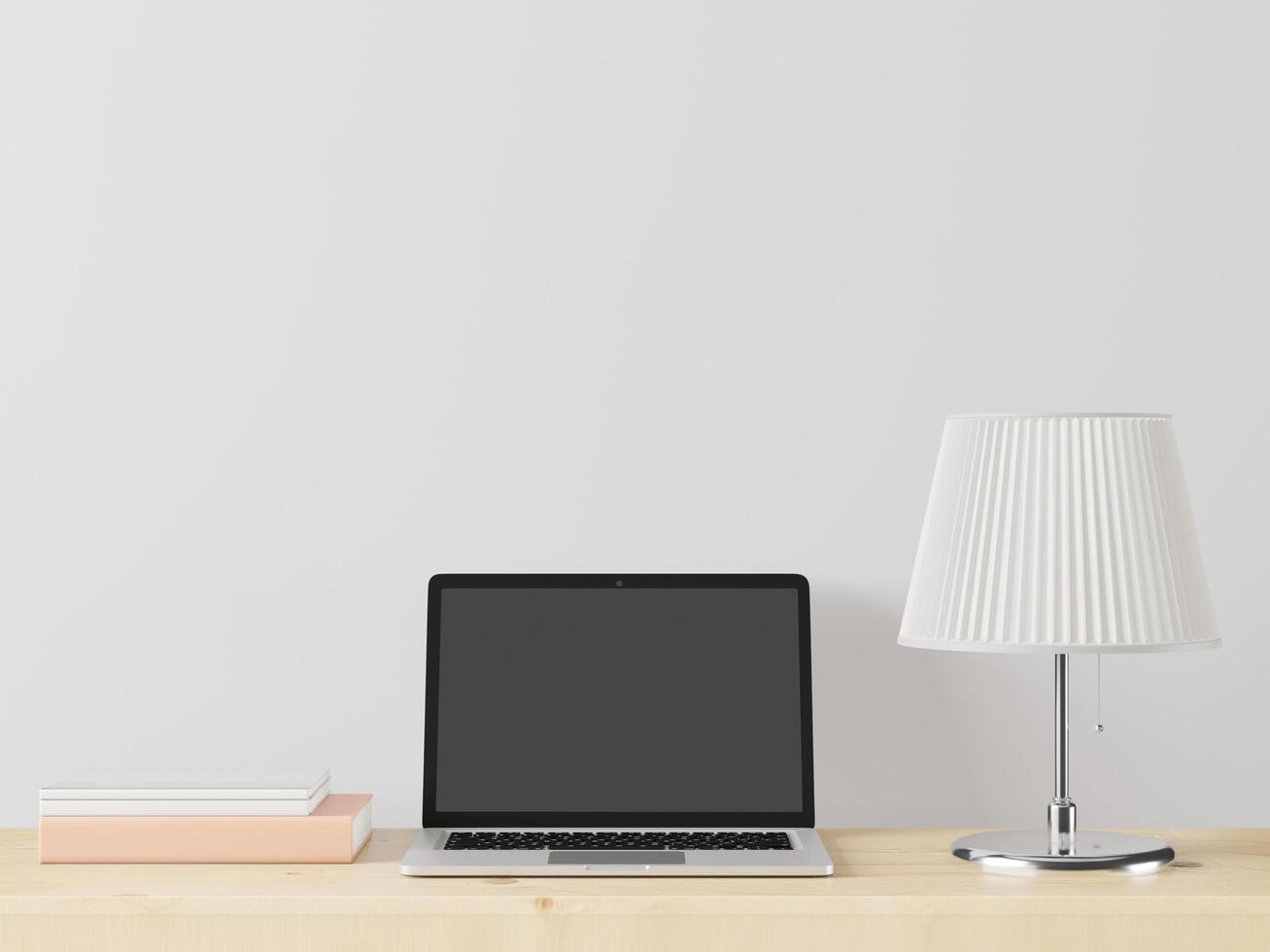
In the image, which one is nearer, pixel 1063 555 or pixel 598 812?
pixel 1063 555

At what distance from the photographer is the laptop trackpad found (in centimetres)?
111

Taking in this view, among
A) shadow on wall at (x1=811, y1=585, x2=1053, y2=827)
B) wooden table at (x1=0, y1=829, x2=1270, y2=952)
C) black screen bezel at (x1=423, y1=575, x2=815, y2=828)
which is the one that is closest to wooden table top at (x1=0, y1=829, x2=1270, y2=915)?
wooden table at (x1=0, y1=829, x2=1270, y2=952)

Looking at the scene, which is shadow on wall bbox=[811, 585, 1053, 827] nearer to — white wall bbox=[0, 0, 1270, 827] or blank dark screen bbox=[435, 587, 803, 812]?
white wall bbox=[0, 0, 1270, 827]

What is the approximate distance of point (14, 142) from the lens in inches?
55.1

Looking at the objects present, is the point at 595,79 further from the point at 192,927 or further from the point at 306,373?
the point at 192,927

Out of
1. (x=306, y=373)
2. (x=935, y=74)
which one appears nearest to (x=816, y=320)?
(x=935, y=74)

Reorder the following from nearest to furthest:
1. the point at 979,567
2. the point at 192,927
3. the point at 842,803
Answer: the point at 192,927, the point at 979,567, the point at 842,803

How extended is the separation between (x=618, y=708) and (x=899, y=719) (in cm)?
32

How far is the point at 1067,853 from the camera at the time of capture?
114cm

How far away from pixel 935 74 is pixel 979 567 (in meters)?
0.57

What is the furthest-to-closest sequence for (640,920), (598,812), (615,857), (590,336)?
(590,336)
(598,812)
(615,857)
(640,920)

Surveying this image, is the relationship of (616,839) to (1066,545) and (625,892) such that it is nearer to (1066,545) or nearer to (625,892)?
(625,892)

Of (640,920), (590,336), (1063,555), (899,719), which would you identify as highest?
(590,336)

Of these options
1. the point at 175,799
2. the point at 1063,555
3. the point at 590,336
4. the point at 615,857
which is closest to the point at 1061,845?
the point at 1063,555
